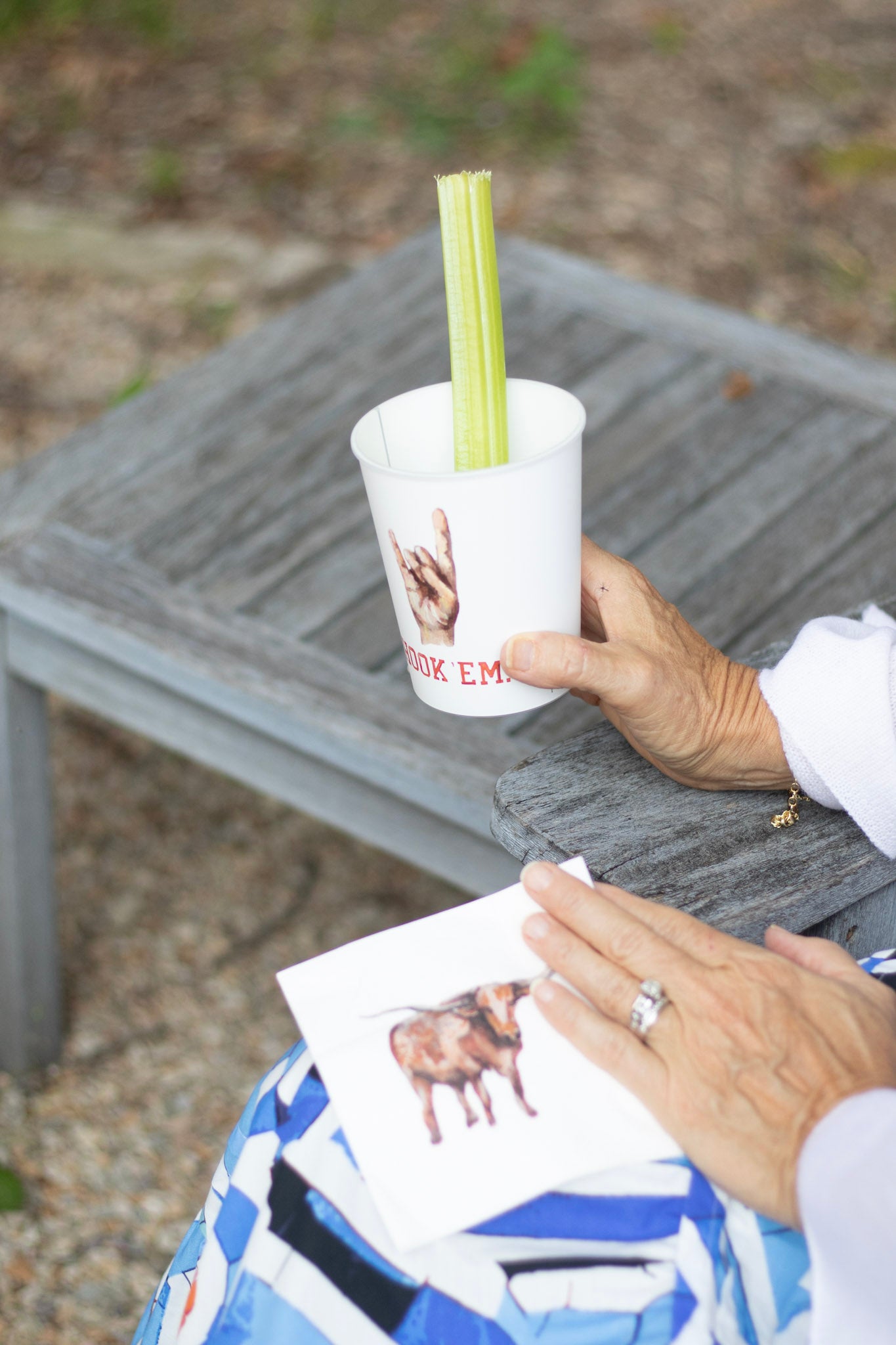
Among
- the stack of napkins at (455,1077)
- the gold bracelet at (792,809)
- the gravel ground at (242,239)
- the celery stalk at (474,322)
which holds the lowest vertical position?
the gravel ground at (242,239)

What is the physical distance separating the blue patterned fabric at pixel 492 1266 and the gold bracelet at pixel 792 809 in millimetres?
318

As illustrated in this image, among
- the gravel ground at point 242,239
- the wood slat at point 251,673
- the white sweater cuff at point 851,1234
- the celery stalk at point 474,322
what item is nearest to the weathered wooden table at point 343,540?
the wood slat at point 251,673

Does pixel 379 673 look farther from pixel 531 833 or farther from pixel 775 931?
pixel 775 931

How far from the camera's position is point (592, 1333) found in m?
0.72

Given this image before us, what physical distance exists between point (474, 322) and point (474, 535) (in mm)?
144

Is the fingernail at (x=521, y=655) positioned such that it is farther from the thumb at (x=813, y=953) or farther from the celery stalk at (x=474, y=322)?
the thumb at (x=813, y=953)

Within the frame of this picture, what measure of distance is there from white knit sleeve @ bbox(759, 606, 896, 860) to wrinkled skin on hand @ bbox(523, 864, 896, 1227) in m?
0.15

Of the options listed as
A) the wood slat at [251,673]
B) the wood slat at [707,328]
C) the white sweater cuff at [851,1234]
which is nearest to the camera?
the white sweater cuff at [851,1234]

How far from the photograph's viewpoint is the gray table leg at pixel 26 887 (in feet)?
5.47

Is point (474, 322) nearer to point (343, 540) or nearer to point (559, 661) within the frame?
point (559, 661)

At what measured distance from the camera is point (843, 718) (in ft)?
3.26

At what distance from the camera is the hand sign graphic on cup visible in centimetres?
92

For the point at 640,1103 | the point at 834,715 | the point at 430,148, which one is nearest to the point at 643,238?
the point at 430,148

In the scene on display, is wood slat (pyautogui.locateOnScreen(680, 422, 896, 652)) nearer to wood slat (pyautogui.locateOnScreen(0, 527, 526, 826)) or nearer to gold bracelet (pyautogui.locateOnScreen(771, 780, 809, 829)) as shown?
wood slat (pyautogui.locateOnScreen(0, 527, 526, 826))
